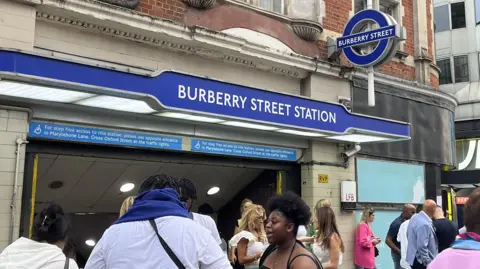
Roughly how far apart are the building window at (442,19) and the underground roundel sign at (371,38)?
758 inches

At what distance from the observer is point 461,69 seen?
27656 mm

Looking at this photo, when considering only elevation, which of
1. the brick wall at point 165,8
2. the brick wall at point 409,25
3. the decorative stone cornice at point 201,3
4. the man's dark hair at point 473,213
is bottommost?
the man's dark hair at point 473,213

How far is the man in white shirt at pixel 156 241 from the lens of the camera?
2.80 meters

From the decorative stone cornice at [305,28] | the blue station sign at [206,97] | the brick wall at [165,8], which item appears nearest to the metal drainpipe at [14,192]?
the blue station sign at [206,97]

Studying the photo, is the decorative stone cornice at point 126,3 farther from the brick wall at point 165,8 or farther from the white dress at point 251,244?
the white dress at point 251,244

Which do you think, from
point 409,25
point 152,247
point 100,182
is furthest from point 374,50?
point 152,247

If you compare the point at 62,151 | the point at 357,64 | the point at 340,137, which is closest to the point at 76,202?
the point at 62,151

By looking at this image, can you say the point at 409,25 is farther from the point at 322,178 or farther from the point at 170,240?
the point at 170,240

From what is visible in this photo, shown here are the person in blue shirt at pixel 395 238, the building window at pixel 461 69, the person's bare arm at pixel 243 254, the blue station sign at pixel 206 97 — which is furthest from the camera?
the building window at pixel 461 69

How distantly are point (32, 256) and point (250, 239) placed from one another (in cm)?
347

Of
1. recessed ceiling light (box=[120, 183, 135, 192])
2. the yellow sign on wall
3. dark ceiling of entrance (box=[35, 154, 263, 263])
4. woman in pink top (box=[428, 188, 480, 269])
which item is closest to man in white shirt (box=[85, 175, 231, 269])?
woman in pink top (box=[428, 188, 480, 269])

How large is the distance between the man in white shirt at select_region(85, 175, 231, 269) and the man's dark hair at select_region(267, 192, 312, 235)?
0.69 meters

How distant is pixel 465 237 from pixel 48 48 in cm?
638

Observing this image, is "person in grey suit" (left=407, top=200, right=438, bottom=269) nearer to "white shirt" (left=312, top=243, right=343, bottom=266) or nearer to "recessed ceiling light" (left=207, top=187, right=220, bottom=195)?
"white shirt" (left=312, top=243, right=343, bottom=266)
